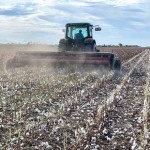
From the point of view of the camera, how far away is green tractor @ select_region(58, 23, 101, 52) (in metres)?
20.8

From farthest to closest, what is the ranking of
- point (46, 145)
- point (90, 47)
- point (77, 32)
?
point (77, 32) → point (90, 47) → point (46, 145)

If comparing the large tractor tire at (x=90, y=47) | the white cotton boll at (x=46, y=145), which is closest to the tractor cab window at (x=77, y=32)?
the large tractor tire at (x=90, y=47)

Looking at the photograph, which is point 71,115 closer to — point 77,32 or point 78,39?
point 78,39

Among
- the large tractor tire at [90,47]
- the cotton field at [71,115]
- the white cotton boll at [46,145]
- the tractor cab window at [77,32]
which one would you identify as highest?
the tractor cab window at [77,32]

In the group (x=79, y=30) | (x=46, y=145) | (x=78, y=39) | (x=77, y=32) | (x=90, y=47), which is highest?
(x=79, y=30)

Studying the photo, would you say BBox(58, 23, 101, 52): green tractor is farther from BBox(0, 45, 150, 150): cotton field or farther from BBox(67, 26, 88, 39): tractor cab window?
BBox(0, 45, 150, 150): cotton field

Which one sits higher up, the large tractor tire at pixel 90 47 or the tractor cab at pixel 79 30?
the tractor cab at pixel 79 30

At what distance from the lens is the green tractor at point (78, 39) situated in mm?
20797

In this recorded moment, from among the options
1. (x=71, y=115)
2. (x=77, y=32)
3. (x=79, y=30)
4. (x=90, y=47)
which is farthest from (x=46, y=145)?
Result: (x=79, y=30)

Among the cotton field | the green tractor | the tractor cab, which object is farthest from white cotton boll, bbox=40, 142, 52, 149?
the tractor cab

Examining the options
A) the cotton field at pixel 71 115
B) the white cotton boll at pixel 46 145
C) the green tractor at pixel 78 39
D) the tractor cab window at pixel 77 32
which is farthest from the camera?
the tractor cab window at pixel 77 32

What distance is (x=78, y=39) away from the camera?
68.5 feet

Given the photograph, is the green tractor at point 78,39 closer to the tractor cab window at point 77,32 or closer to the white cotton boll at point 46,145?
the tractor cab window at point 77,32

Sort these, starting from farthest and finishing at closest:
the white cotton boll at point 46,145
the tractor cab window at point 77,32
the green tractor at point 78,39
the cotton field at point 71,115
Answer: the tractor cab window at point 77,32 < the green tractor at point 78,39 < the cotton field at point 71,115 < the white cotton boll at point 46,145
